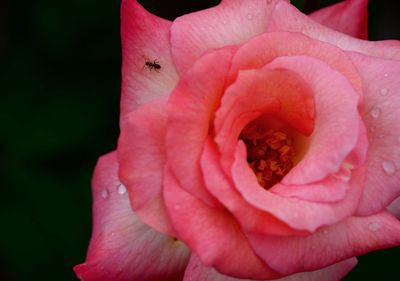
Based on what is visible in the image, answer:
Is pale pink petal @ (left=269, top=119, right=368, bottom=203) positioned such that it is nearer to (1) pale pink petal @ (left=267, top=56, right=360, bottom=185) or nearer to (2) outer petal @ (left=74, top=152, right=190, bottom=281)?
(1) pale pink petal @ (left=267, top=56, right=360, bottom=185)

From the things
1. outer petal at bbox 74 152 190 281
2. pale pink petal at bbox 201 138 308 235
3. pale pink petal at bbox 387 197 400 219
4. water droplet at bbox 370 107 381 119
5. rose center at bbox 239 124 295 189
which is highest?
water droplet at bbox 370 107 381 119

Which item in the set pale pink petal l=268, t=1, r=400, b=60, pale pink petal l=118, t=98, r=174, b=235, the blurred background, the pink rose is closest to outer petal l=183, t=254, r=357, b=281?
the pink rose

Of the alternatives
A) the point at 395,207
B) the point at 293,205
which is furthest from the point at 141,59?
the point at 395,207

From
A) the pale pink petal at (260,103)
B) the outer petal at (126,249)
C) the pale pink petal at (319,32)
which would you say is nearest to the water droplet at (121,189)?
the outer petal at (126,249)

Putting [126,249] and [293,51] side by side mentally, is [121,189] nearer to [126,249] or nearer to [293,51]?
[126,249]

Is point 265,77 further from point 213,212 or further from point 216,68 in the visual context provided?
point 213,212

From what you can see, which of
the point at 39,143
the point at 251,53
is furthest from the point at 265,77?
the point at 39,143
